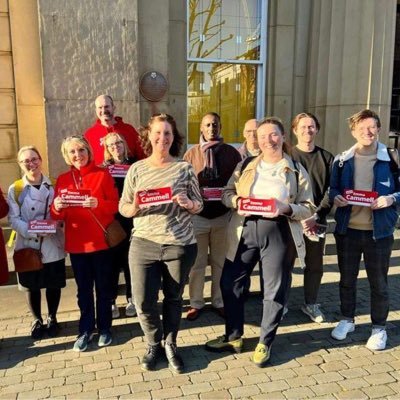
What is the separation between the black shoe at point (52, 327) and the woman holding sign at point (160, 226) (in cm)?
107

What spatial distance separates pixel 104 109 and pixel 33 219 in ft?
4.25

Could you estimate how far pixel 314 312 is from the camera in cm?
439

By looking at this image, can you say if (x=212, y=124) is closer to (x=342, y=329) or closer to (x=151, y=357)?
(x=151, y=357)

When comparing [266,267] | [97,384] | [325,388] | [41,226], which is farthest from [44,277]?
[325,388]

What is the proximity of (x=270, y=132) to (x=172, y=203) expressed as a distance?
95 centimetres

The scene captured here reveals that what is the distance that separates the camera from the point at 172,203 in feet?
10.8

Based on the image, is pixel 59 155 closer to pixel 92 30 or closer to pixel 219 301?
pixel 92 30

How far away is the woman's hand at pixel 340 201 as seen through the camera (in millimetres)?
3670

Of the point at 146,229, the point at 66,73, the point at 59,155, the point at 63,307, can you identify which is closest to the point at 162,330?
the point at 146,229

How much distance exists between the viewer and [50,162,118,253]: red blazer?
3633 millimetres

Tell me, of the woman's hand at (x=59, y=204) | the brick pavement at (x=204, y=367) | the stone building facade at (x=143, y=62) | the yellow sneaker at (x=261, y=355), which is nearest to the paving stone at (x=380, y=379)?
the brick pavement at (x=204, y=367)

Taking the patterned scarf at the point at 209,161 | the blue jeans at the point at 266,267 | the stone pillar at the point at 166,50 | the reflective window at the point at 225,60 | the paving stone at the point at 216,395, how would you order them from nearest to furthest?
the paving stone at the point at 216,395
the blue jeans at the point at 266,267
the patterned scarf at the point at 209,161
the stone pillar at the point at 166,50
the reflective window at the point at 225,60

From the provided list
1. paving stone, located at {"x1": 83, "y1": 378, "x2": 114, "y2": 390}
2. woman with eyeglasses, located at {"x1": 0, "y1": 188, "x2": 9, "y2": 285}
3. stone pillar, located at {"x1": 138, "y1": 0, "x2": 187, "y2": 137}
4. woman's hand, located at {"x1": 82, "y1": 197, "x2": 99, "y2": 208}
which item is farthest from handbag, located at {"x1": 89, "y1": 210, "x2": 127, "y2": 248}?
stone pillar, located at {"x1": 138, "y1": 0, "x2": 187, "y2": 137}

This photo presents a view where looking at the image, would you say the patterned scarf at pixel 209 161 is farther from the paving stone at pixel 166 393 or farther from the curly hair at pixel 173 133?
the paving stone at pixel 166 393
